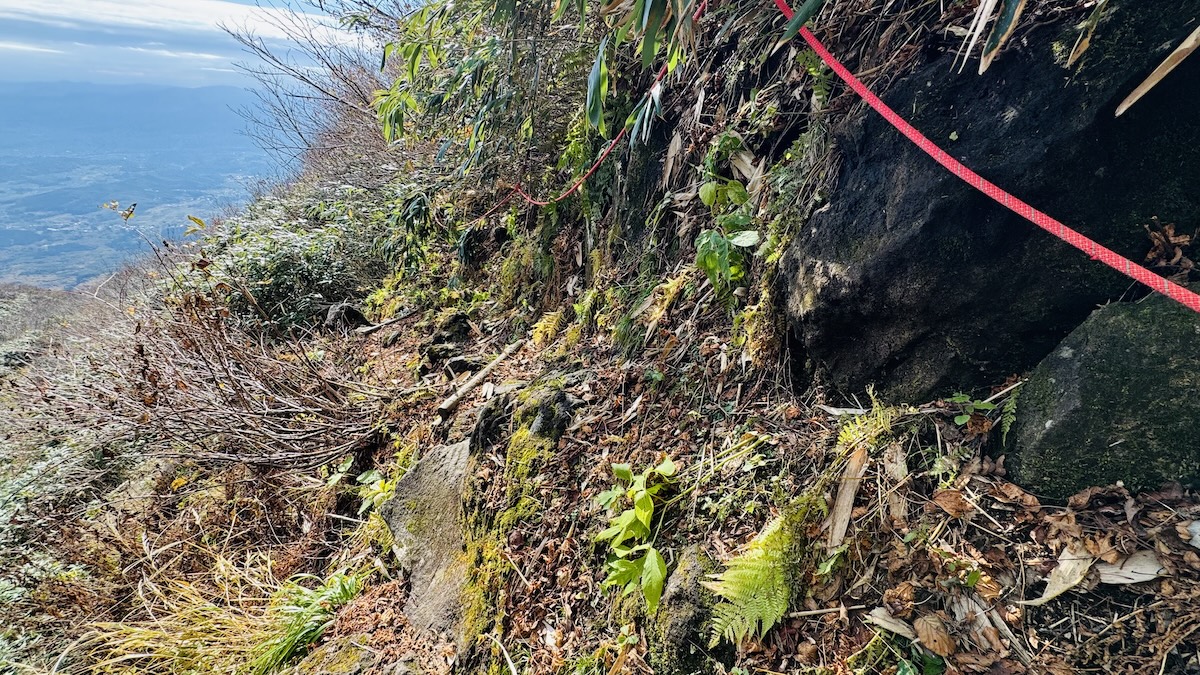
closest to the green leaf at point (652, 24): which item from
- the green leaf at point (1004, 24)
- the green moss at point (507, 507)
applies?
the green leaf at point (1004, 24)

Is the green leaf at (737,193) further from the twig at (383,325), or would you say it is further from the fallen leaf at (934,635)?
the twig at (383,325)

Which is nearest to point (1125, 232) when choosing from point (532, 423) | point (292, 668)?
point (532, 423)

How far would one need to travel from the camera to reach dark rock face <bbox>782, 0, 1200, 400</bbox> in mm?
1299

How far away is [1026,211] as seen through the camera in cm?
129

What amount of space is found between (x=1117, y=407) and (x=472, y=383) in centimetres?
311

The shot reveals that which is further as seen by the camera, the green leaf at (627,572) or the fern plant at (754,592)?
the green leaf at (627,572)

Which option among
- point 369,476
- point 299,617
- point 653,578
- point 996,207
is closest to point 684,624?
point 653,578

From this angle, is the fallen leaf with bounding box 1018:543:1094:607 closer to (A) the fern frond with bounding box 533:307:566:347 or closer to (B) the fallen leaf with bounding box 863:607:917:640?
(B) the fallen leaf with bounding box 863:607:917:640

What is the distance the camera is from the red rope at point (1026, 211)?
1.08 metres

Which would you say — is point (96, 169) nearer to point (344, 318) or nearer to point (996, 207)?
point (344, 318)

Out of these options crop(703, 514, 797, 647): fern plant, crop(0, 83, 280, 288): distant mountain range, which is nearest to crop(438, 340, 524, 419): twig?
crop(703, 514, 797, 647): fern plant

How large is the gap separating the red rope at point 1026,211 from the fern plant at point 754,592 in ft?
3.26

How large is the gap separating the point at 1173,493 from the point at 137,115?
211 m

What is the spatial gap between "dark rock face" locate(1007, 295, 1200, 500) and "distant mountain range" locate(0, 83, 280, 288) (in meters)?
48.3
